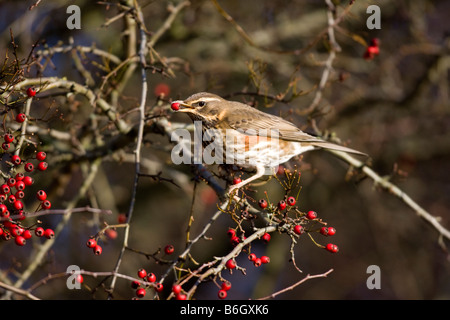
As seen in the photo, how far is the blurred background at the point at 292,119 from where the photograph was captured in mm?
6574

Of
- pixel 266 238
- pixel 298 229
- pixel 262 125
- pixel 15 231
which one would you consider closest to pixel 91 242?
pixel 15 231

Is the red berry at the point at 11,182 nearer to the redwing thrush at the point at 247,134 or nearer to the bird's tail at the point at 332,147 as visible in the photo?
the redwing thrush at the point at 247,134

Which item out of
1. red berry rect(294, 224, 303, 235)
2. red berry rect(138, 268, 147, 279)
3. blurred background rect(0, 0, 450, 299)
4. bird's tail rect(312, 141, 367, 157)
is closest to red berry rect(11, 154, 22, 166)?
red berry rect(138, 268, 147, 279)

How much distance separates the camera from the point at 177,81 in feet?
28.3

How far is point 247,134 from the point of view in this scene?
16.3ft

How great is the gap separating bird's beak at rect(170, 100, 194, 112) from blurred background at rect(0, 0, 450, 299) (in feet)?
4.82

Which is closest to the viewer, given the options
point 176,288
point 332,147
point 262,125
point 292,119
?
point 176,288

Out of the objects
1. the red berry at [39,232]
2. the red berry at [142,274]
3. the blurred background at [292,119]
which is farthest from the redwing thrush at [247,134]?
the red berry at [39,232]

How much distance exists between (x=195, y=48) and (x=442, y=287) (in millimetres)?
5664

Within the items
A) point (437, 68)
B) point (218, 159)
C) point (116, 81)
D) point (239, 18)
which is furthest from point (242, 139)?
point (239, 18)

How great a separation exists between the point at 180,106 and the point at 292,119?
7.84ft

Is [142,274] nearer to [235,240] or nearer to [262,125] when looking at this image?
[235,240]

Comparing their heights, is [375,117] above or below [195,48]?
below

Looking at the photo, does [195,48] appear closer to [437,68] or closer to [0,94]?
[437,68]
